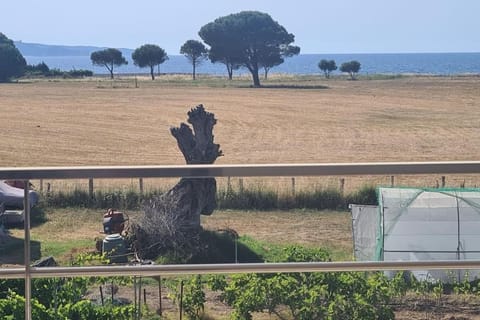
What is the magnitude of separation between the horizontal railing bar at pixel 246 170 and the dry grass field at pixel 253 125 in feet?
53.8

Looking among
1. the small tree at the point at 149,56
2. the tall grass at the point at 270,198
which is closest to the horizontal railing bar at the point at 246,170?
the tall grass at the point at 270,198

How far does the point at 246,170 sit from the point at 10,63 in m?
112

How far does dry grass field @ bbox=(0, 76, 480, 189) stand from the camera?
34969 millimetres

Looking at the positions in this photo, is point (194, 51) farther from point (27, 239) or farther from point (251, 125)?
Answer: point (27, 239)

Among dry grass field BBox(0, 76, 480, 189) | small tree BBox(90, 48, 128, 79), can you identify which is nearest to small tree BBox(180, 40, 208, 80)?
small tree BBox(90, 48, 128, 79)

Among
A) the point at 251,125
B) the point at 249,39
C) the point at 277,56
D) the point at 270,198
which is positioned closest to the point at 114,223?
the point at 270,198

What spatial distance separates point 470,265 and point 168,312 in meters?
3.16

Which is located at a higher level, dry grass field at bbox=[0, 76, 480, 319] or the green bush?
the green bush

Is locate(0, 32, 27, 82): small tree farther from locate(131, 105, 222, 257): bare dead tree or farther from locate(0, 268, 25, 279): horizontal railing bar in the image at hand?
locate(0, 268, 25, 279): horizontal railing bar

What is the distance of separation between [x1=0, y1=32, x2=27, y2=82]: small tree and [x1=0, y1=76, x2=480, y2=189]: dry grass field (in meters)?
29.3

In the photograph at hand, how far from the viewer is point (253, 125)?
4888 centimetres

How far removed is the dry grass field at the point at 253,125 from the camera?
3497 cm

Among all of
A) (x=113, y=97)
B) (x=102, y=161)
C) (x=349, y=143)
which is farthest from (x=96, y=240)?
(x=113, y=97)

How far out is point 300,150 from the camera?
37000 millimetres
